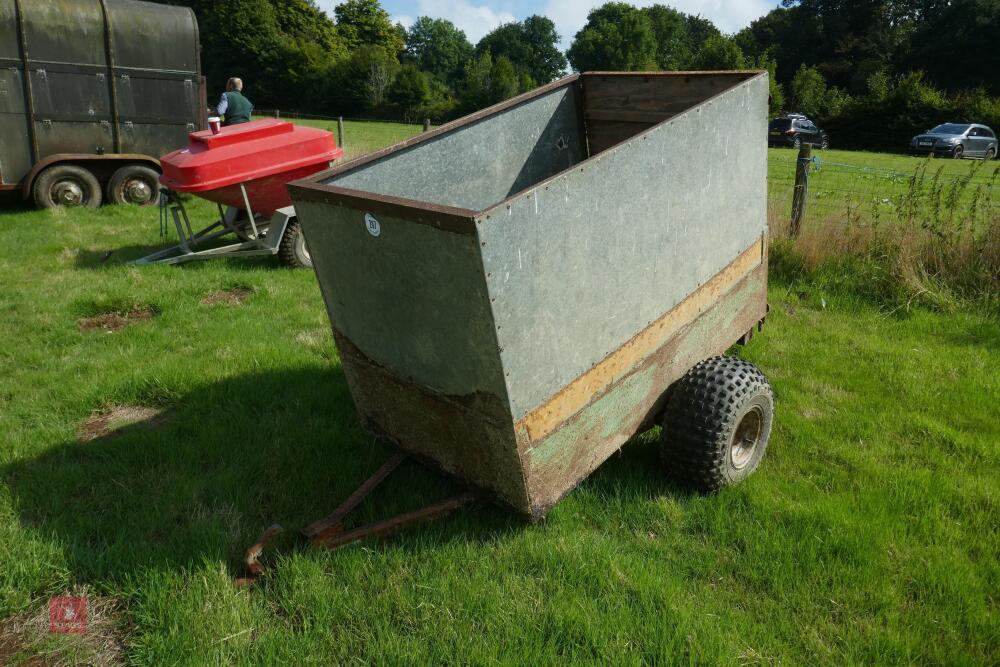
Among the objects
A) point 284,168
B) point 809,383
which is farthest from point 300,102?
point 809,383

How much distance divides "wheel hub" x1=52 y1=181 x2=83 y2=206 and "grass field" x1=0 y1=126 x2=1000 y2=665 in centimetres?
610

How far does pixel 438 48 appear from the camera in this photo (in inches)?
3649

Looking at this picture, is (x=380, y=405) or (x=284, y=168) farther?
(x=284, y=168)

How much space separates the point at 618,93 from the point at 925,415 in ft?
8.58

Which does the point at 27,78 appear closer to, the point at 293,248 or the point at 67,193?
the point at 67,193

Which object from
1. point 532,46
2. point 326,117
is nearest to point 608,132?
point 326,117

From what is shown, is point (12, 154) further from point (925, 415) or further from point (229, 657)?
point (925, 415)

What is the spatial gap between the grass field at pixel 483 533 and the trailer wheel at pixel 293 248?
7.87ft

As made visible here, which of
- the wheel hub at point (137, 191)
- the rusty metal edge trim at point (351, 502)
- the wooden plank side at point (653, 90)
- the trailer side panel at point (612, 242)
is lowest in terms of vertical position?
the rusty metal edge trim at point (351, 502)

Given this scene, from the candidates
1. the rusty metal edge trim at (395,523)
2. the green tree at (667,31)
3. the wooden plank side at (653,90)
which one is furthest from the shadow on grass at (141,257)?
the green tree at (667,31)

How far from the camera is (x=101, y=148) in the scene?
33.2 feet

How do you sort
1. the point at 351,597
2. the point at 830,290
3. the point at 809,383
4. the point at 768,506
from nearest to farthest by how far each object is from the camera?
the point at 351,597 → the point at 768,506 → the point at 809,383 → the point at 830,290

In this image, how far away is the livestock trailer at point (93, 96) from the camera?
9320 mm

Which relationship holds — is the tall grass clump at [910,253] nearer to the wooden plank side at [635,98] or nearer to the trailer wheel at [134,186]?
the wooden plank side at [635,98]
